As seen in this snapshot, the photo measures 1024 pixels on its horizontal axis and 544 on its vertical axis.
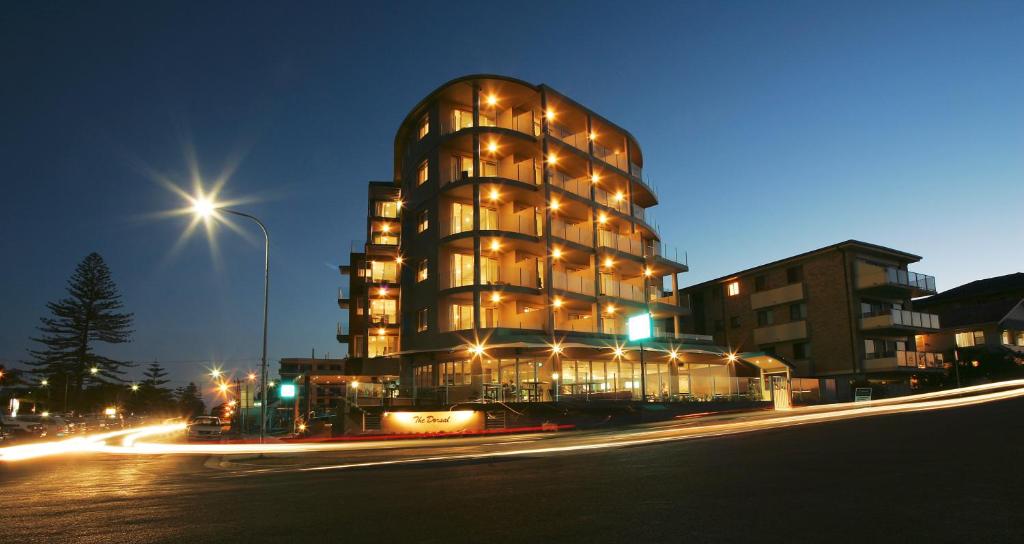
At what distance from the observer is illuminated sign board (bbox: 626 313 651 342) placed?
3973 centimetres

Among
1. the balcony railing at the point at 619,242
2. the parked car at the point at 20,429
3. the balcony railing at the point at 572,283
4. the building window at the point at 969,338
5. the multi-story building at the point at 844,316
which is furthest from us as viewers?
the building window at the point at 969,338

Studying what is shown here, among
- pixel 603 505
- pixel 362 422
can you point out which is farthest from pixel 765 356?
pixel 603 505

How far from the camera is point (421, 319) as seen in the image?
44.2m

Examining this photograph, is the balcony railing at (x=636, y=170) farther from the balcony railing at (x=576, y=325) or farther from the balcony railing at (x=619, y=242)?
the balcony railing at (x=576, y=325)

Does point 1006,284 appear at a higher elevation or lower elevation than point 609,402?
higher

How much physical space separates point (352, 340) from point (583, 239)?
2823 cm

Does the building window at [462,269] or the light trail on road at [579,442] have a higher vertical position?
the building window at [462,269]

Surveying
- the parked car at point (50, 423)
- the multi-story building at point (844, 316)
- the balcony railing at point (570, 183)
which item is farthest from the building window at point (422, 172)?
the multi-story building at point (844, 316)

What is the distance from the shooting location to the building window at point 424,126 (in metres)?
46.4

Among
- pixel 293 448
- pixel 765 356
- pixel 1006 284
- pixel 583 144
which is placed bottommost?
pixel 293 448

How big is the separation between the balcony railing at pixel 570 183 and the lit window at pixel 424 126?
899 centimetres

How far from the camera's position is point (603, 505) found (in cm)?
748

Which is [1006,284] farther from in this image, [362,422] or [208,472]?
[208,472]

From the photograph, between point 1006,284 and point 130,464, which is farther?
point 1006,284
